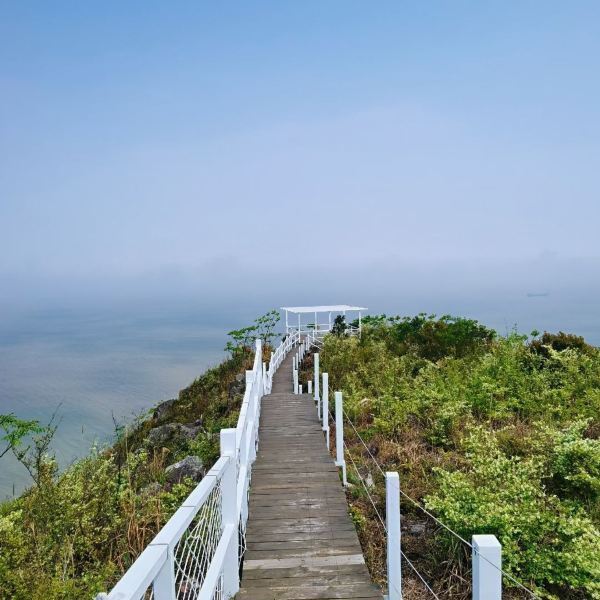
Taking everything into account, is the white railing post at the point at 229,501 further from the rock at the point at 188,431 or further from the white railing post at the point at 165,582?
the rock at the point at 188,431

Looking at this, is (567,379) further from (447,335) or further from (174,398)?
(174,398)

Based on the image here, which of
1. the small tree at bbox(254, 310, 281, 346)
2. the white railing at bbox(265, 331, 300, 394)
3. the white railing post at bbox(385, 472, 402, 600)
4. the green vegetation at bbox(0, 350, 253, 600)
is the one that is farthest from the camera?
the small tree at bbox(254, 310, 281, 346)

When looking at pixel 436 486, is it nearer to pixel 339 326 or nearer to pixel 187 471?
pixel 187 471

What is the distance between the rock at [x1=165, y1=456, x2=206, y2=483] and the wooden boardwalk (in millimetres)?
948

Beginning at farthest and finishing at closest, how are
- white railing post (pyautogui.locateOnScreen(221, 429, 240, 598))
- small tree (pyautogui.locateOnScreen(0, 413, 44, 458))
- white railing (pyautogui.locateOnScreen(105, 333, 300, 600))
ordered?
small tree (pyautogui.locateOnScreen(0, 413, 44, 458)), white railing post (pyautogui.locateOnScreen(221, 429, 240, 598)), white railing (pyautogui.locateOnScreen(105, 333, 300, 600))

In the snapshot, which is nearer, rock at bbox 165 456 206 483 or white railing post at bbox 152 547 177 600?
white railing post at bbox 152 547 177 600

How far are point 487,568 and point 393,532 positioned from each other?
189cm

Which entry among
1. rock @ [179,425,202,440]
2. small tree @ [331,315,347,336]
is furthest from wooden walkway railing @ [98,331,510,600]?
small tree @ [331,315,347,336]

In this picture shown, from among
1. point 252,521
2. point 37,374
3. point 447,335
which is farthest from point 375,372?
point 37,374

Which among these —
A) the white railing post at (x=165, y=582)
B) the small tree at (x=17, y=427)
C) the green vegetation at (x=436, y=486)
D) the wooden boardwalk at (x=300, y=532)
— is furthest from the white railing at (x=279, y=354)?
the white railing post at (x=165, y=582)

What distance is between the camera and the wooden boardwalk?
180 inches

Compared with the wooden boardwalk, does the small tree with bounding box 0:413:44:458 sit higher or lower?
higher

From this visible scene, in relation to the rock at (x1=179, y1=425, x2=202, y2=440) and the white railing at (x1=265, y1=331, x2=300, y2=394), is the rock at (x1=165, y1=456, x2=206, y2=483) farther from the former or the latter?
the white railing at (x1=265, y1=331, x2=300, y2=394)

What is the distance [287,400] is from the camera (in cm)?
1407
